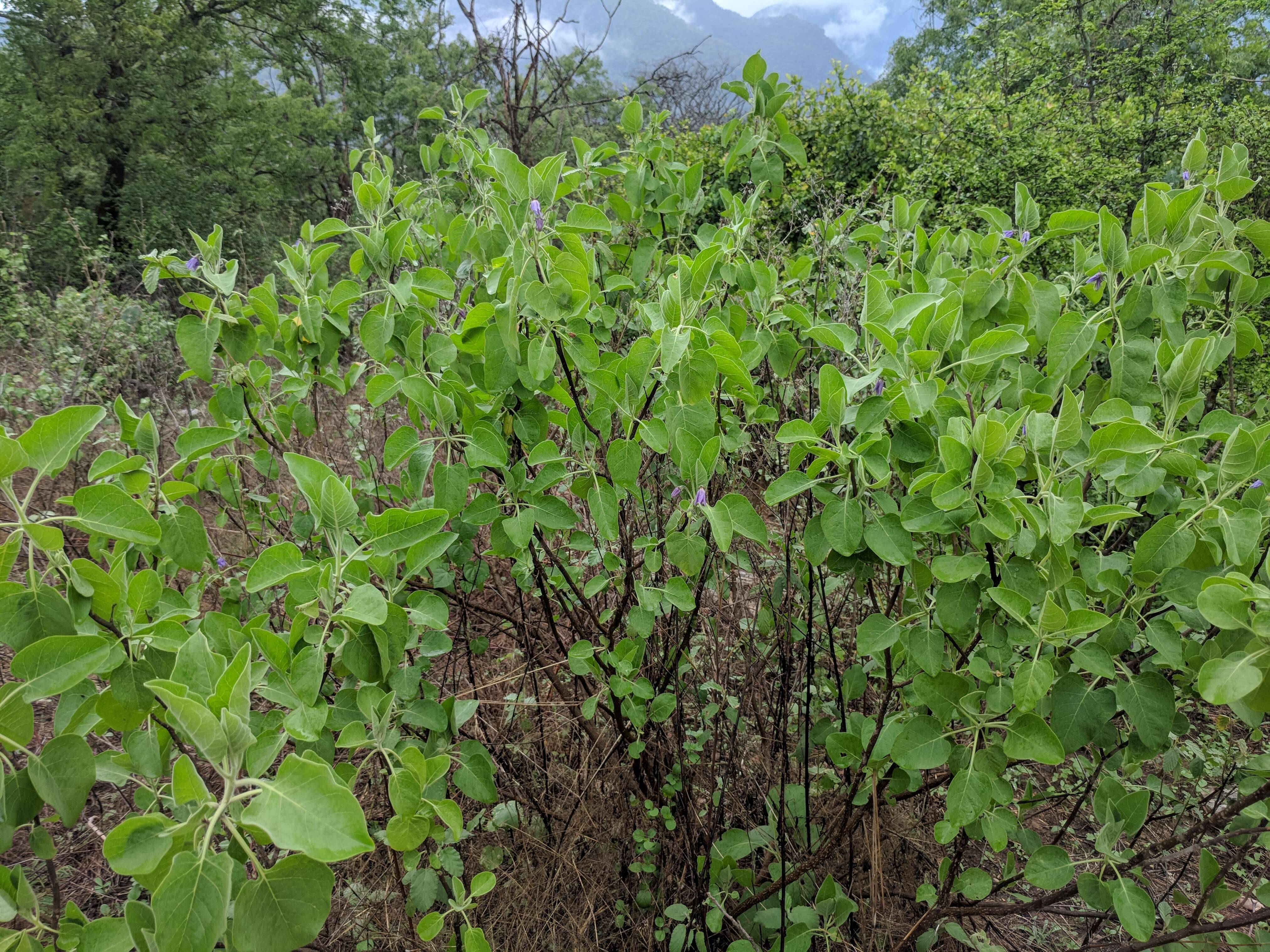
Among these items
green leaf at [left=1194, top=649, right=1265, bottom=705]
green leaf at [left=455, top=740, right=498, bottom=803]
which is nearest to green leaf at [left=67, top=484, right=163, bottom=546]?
green leaf at [left=455, top=740, right=498, bottom=803]

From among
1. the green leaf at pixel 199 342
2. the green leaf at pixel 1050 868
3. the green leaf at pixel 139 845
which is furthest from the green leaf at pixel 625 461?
the green leaf at pixel 1050 868

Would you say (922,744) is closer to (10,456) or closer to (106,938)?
(106,938)

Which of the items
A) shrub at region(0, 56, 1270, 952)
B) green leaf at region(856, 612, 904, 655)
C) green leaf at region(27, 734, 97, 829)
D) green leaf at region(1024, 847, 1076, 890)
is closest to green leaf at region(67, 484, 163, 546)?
shrub at region(0, 56, 1270, 952)

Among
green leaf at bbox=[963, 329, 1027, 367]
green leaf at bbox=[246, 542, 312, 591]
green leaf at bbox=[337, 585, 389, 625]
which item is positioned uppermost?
green leaf at bbox=[963, 329, 1027, 367]

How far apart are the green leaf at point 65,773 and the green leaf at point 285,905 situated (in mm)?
261

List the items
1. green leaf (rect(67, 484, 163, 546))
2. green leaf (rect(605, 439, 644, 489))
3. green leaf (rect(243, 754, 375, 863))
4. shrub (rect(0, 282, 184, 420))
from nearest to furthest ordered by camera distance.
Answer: green leaf (rect(243, 754, 375, 863)) < green leaf (rect(67, 484, 163, 546)) < green leaf (rect(605, 439, 644, 489)) < shrub (rect(0, 282, 184, 420))

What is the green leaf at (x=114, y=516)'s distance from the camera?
835 millimetres

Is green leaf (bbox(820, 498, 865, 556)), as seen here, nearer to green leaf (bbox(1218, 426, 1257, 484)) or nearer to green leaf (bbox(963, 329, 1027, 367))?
green leaf (bbox(963, 329, 1027, 367))

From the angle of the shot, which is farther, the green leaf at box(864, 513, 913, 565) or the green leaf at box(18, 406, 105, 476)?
the green leaf at box(864, 513, 913, 565)

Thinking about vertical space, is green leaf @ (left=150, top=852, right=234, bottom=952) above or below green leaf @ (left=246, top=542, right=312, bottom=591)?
below

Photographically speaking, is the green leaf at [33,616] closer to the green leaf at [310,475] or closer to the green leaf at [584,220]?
the green leaf at [310,475]

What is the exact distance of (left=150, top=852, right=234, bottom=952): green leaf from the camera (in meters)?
0.62

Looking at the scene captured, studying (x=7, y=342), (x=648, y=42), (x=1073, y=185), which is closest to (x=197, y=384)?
(x=7, y=342)

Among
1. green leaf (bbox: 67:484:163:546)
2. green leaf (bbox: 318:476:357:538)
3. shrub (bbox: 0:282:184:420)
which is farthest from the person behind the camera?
shrub (bbox: 0:282:184:420)
